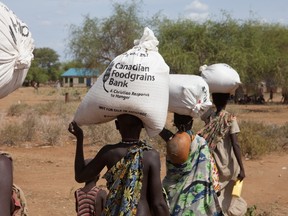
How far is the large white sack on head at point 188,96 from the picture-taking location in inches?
142

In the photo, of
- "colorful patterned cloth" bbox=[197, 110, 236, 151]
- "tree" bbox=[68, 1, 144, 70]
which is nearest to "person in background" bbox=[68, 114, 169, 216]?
"colorful patterned cloth" bbox=[197, 110, 236, 151]

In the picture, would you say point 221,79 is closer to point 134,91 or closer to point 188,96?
point 188,96

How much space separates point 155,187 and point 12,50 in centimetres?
111

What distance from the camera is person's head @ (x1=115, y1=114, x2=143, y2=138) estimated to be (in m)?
2.77

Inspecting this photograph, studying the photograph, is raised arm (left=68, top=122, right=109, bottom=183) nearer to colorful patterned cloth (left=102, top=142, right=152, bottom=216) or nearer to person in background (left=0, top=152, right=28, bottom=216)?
colorful patterned cloth (left=102, top=142, right=152, bottom=216)

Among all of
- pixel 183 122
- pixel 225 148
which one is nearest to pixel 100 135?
pixel 225 148

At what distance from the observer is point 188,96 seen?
11.8 ft

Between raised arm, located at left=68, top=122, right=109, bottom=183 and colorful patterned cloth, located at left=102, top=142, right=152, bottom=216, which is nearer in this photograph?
colorful patterned cloth, located at left=102, top=142, right=152, bottom=216

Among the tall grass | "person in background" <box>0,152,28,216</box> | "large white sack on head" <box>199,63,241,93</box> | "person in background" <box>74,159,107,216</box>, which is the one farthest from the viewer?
the tall grass

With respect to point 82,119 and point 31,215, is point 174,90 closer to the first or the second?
point 82,119

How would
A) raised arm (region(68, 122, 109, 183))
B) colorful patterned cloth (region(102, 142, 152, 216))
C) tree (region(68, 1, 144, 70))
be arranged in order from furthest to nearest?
tree (region(68, 1, 144, 70)) → raised arm (region(68, 122, 109, 183)) → colorful patterned cloth (region(102, 142, 152, 216))

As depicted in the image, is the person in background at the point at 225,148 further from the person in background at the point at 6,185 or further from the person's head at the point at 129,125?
the person in background at the point at 6,185

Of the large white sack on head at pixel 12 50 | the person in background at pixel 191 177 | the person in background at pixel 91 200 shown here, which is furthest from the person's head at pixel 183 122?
the large white sack on head at pixel 12 50

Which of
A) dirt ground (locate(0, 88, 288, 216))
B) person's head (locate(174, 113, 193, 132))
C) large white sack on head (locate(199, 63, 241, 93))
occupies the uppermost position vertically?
large white sack on head (locate(199, 63, 241, 93))
